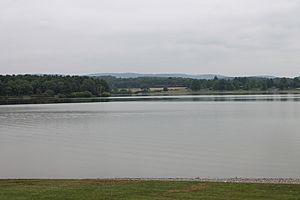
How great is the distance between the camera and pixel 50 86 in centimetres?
14038

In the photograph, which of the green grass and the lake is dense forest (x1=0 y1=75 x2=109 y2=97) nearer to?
the lake

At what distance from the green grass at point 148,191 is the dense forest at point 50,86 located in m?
125

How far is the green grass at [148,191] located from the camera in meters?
11.3

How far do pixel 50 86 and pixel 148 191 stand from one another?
132 meters

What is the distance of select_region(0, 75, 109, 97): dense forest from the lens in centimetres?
13512

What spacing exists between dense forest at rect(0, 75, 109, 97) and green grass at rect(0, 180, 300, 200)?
410 ft

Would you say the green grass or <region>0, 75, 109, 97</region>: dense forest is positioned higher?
<region>0, 75, 109, 97</region>: dense forest

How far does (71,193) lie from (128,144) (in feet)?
59.1

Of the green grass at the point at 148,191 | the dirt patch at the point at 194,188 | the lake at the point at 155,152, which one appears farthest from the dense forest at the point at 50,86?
the dirt patch at the point at 194,188

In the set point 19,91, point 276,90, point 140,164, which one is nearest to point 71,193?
point 140,164

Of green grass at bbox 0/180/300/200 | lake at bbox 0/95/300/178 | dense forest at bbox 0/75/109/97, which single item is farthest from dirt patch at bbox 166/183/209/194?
dense forest at bbox 0/75/109/97

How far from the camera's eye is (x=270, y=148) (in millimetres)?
26375

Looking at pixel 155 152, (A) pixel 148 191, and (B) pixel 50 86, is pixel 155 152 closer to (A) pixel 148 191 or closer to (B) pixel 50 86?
(A) pixel 148 191

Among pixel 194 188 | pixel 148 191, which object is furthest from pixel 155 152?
pixel 148 191
